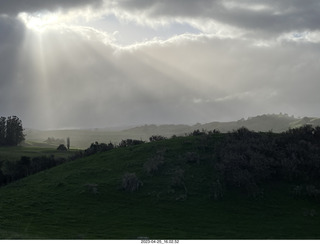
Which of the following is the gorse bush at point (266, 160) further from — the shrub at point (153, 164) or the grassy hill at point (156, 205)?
the shrub at point (153, 164)

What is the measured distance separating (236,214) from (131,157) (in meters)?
21.9

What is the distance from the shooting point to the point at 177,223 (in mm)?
32906

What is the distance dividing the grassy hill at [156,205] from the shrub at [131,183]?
8.0 inches

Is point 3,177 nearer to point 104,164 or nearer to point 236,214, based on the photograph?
point 104,164

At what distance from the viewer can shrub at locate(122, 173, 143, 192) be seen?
42.0 metres

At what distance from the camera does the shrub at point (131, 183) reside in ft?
138

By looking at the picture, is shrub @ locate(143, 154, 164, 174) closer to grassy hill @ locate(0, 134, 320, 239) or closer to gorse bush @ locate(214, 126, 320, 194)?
grassy hill @ locate(0, 134, 320, 239)

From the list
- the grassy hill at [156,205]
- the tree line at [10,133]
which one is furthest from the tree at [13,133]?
the grassy hill at [156,205]

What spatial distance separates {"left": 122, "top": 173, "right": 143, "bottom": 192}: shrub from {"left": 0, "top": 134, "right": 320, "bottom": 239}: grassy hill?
0.20 metres

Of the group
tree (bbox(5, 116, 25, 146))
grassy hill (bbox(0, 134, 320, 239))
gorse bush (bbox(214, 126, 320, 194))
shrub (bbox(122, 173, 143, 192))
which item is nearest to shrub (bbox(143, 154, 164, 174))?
grassy hill (bbox(0, 134, 320, 239))

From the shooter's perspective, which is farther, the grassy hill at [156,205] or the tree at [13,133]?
the tree at [13,133]

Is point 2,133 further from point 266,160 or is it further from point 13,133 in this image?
point 266,160

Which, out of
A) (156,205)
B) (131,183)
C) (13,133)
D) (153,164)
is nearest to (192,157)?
(153,164)

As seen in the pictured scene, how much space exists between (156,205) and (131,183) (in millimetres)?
5642
